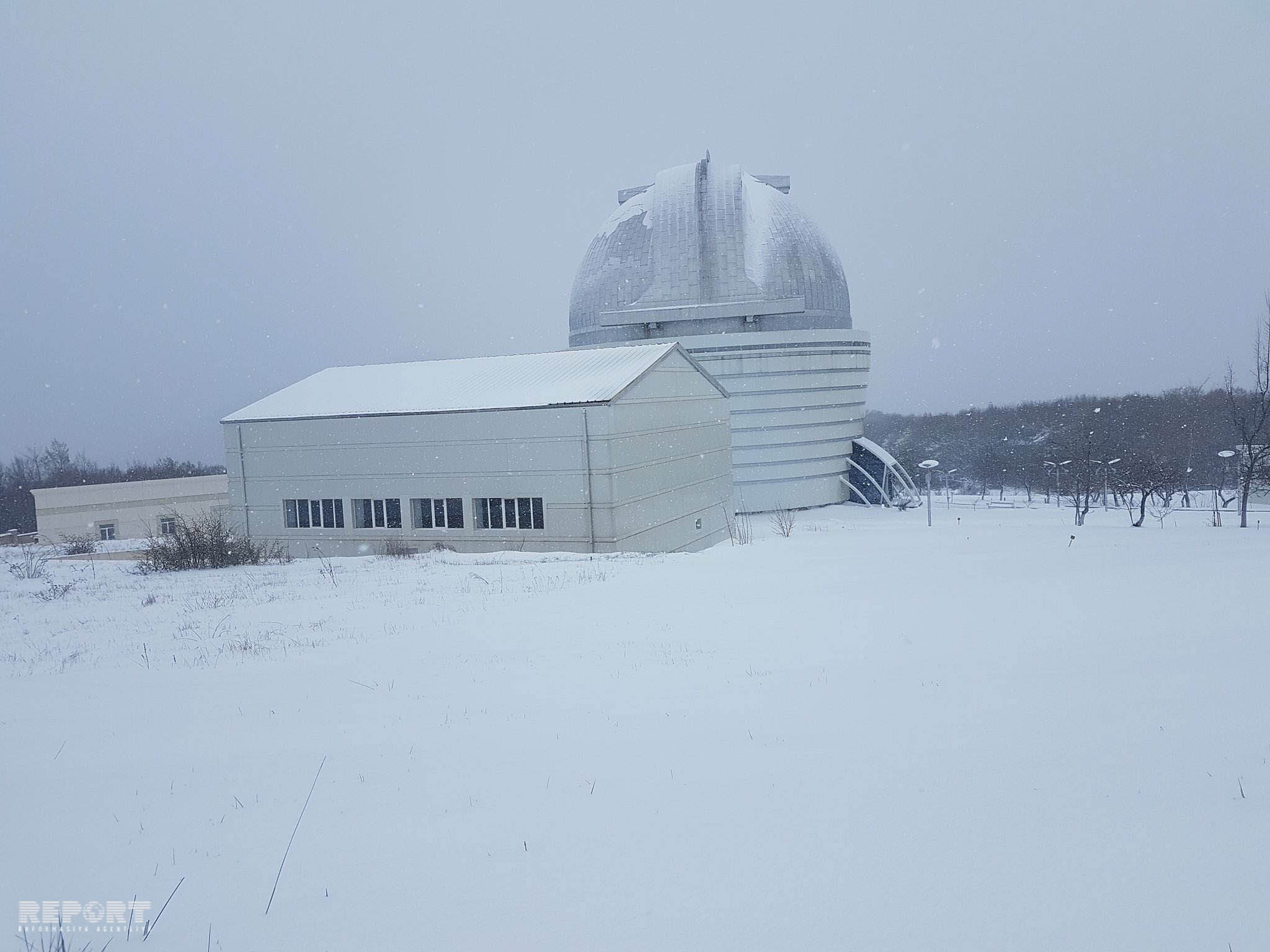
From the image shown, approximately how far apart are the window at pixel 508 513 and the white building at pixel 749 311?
46.6ft

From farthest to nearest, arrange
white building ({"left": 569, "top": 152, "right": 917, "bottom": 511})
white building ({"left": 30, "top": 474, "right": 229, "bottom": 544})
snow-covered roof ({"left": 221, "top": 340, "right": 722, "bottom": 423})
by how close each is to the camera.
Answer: white building ({"left": 30, "top": 474, "right": 229, "bottom": 544}) → white building ({"left": 569, "top": 152, "right": 917, "bottom": 511}) → snow-covered roof ({"left": 221, "top": 340, "right": 722, "bottom": 423})

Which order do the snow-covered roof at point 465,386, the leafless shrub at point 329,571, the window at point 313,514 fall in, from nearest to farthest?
the leafless shrub at point 329,571, the snow-covered roof at point 465,386, the window at point 313,514

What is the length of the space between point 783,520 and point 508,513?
1048 cm

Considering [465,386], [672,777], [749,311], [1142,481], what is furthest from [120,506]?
[1142,481]

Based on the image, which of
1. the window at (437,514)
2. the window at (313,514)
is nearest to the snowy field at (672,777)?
the window at (437,514)

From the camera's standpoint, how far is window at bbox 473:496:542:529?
20156 millimetres

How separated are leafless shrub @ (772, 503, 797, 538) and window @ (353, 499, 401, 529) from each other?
1087 centimetres

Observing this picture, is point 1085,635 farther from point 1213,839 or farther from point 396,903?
point 396,903

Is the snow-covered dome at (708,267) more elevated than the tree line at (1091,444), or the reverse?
the snow-covered dome at (708,267)

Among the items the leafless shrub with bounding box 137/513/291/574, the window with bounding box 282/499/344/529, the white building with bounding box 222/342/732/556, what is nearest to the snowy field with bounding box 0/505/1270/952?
the leafless shrub with bounding box 137/513/291/574

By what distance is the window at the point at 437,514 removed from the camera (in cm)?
2097

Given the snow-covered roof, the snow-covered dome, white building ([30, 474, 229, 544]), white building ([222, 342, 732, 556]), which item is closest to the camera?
white building ([222, 342, 732, 556])

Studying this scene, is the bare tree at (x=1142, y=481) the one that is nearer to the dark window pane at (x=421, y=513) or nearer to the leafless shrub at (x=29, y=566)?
the dark window pane at (x=421, y=513)

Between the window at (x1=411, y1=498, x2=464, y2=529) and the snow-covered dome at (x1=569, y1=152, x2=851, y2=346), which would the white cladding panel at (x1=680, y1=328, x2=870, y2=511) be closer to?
the snow-covered dome at (x1=569, y1=152, x2=851, y2=346)
